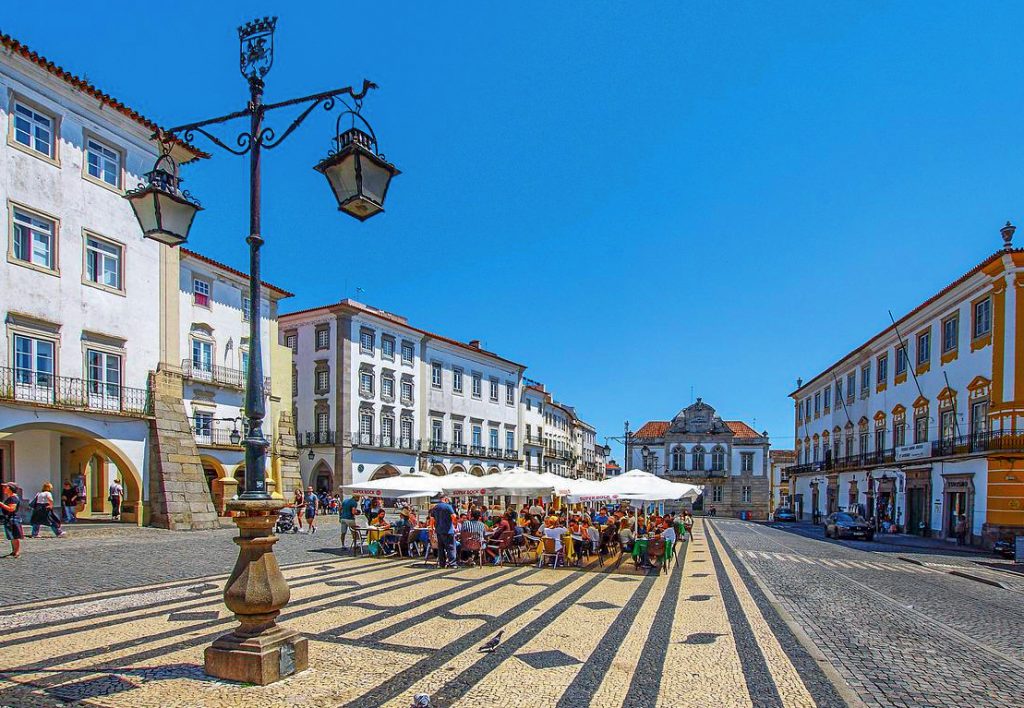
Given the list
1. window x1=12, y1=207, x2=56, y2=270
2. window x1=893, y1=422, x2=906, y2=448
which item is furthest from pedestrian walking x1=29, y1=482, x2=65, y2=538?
window x1=893, y1=422, x2=906, y2=448

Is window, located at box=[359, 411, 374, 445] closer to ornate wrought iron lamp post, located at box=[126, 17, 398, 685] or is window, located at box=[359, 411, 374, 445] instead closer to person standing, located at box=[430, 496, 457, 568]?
person standing, located at box=[430, 496, 457, 568]

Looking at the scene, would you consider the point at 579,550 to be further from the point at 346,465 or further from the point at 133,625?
the point at 346,465

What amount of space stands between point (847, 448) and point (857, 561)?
96.6 feet

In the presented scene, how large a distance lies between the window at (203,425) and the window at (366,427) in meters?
12.0

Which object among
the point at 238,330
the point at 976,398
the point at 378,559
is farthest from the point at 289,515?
the point at 976,398

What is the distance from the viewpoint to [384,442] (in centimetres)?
3919

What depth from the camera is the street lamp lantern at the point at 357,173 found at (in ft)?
16.7

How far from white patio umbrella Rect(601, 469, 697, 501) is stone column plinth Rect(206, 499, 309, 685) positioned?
1093cm

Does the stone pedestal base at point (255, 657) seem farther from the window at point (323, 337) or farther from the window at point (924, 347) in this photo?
the window at point (924, 347)

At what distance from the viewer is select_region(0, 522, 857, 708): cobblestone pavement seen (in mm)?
5211

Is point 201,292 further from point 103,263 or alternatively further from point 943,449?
point 943,449

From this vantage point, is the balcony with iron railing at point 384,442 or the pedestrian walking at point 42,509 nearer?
the pedestrian walking at point 42,509

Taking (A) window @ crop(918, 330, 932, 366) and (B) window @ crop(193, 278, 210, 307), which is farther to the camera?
(A) window @ crop(918, 330, 932, 366)

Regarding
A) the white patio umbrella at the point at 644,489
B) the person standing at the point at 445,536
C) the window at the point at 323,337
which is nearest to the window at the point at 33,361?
the person standing at the point at 445,536
